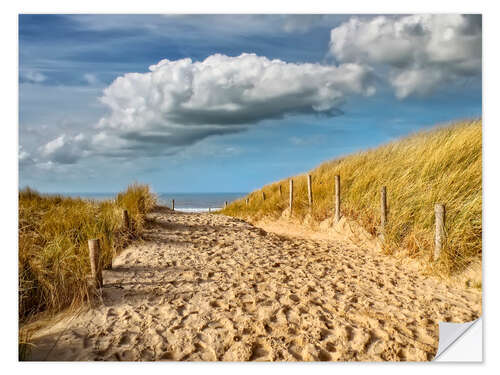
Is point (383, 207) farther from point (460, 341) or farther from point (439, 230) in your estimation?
point (460, 341)

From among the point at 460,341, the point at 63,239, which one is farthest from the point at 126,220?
the point at 460,341

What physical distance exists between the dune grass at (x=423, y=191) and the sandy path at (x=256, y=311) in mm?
503

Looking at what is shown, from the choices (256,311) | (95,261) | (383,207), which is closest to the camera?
(256,311)

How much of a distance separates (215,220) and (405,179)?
14.5ft

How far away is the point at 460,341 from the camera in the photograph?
350 cm

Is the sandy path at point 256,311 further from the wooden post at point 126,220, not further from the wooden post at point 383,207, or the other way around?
the wooden post at point 383,207

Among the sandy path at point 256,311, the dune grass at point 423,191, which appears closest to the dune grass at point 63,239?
the sandy path at point 256,311

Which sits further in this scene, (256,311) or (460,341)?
(256,311)

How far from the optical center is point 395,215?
6285 mm

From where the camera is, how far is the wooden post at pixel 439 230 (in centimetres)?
486

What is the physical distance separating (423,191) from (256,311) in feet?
12.7

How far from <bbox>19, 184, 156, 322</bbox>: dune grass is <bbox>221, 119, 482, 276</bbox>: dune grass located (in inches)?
170

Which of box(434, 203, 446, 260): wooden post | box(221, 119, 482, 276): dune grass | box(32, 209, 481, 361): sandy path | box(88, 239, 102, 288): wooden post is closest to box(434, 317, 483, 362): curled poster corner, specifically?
box(32, 209, 481, 361): sandy path
